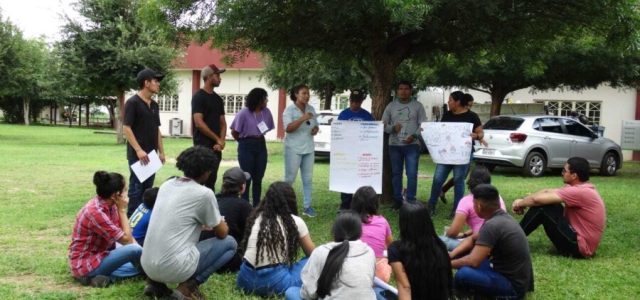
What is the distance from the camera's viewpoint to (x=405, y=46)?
8.44 metres

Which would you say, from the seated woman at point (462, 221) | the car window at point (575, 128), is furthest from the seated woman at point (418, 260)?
the car window at point (575, 128)

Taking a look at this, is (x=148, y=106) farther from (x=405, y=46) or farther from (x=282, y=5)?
(x=405, y=46)

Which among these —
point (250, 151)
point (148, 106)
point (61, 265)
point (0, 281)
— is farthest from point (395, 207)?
point (0, 281)

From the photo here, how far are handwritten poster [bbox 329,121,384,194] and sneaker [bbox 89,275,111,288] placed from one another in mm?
3630

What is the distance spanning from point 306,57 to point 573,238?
5.37 meters

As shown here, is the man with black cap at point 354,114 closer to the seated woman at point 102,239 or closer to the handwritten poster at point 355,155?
the handwritten poster at point 355,155

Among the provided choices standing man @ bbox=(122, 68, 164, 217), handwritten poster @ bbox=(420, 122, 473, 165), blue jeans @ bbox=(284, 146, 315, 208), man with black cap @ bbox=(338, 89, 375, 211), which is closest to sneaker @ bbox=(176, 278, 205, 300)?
standing man @ bbox=(122, 68, 164, 217)

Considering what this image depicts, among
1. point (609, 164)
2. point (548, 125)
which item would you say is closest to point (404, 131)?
point (548, 125)

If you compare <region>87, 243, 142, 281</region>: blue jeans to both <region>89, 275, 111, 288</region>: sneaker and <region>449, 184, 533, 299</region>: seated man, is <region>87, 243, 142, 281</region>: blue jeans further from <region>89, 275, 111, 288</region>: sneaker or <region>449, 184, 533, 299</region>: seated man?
<region>449, 184, 533, 299</region>: seated man

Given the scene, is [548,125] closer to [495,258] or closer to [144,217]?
[495,258]

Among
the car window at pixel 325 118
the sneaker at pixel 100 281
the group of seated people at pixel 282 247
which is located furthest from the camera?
the car window at pixel 325 118

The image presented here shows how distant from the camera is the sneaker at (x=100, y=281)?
4664 millimetres

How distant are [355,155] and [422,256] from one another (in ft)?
13.1

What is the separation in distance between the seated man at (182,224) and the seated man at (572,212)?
116 inches
